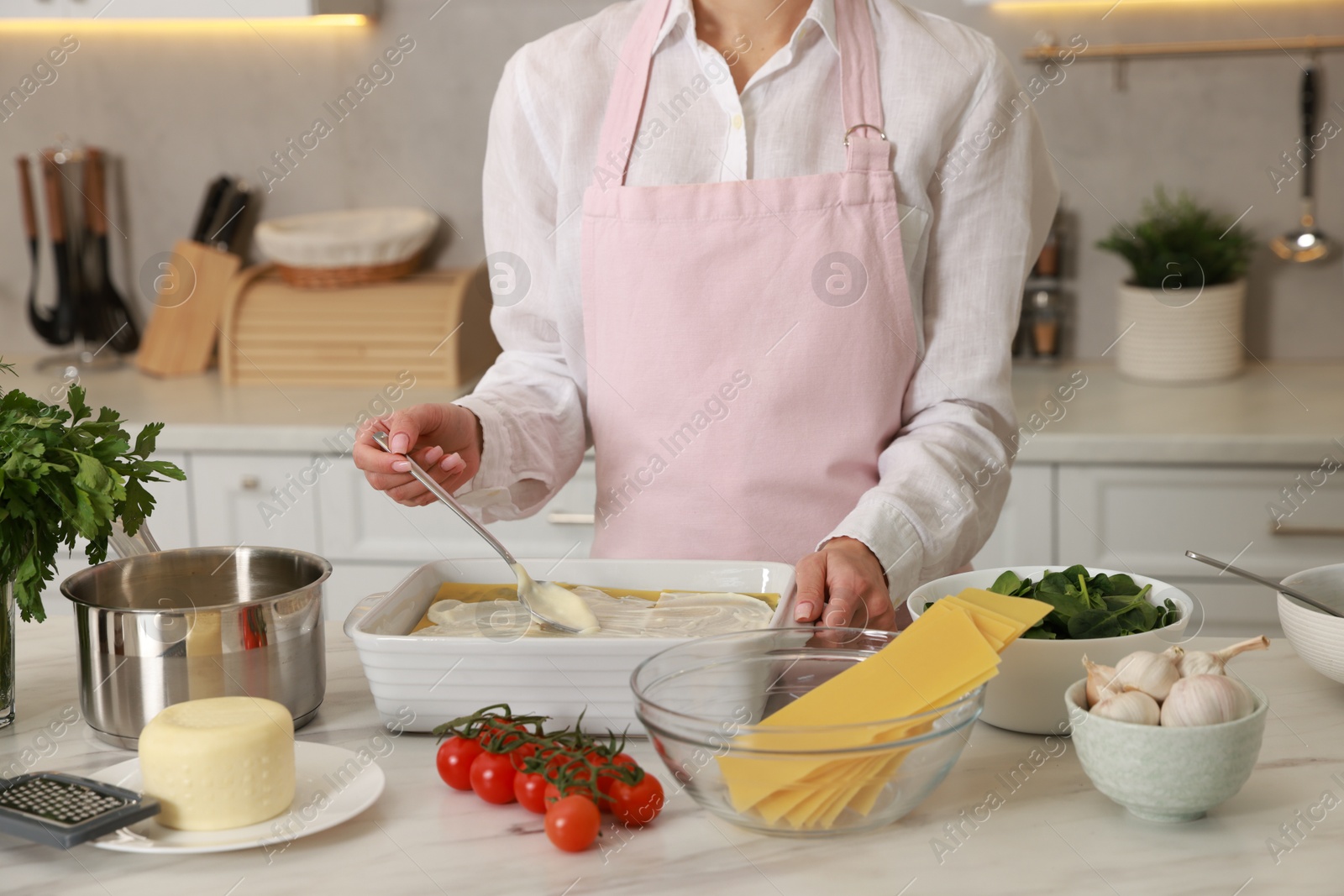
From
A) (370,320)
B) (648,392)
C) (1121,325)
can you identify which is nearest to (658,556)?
(648,392)

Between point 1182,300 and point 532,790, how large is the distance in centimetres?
172

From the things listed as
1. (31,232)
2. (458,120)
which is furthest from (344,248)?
(31,232)

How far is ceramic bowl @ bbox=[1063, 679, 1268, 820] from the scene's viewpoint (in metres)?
0.72

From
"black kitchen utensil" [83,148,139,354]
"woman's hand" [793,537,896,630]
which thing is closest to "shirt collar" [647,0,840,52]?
"woman's hand" [793,537,896,630]

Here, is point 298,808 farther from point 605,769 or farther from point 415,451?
point 415,451

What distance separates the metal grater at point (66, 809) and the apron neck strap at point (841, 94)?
71 cm

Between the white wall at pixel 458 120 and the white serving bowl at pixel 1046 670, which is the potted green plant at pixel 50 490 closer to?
the white serving bowl at pixel 1046 670

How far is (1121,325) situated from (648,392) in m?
1.31

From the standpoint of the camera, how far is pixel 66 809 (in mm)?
733

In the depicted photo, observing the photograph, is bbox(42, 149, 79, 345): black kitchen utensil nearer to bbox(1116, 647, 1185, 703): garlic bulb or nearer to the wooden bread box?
the wooden bread box

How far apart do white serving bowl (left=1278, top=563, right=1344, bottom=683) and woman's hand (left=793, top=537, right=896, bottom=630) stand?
0.93 feet

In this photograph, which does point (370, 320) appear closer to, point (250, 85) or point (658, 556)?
point (250, 85)

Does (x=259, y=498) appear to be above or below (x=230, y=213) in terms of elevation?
below

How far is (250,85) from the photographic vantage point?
2457 mm
